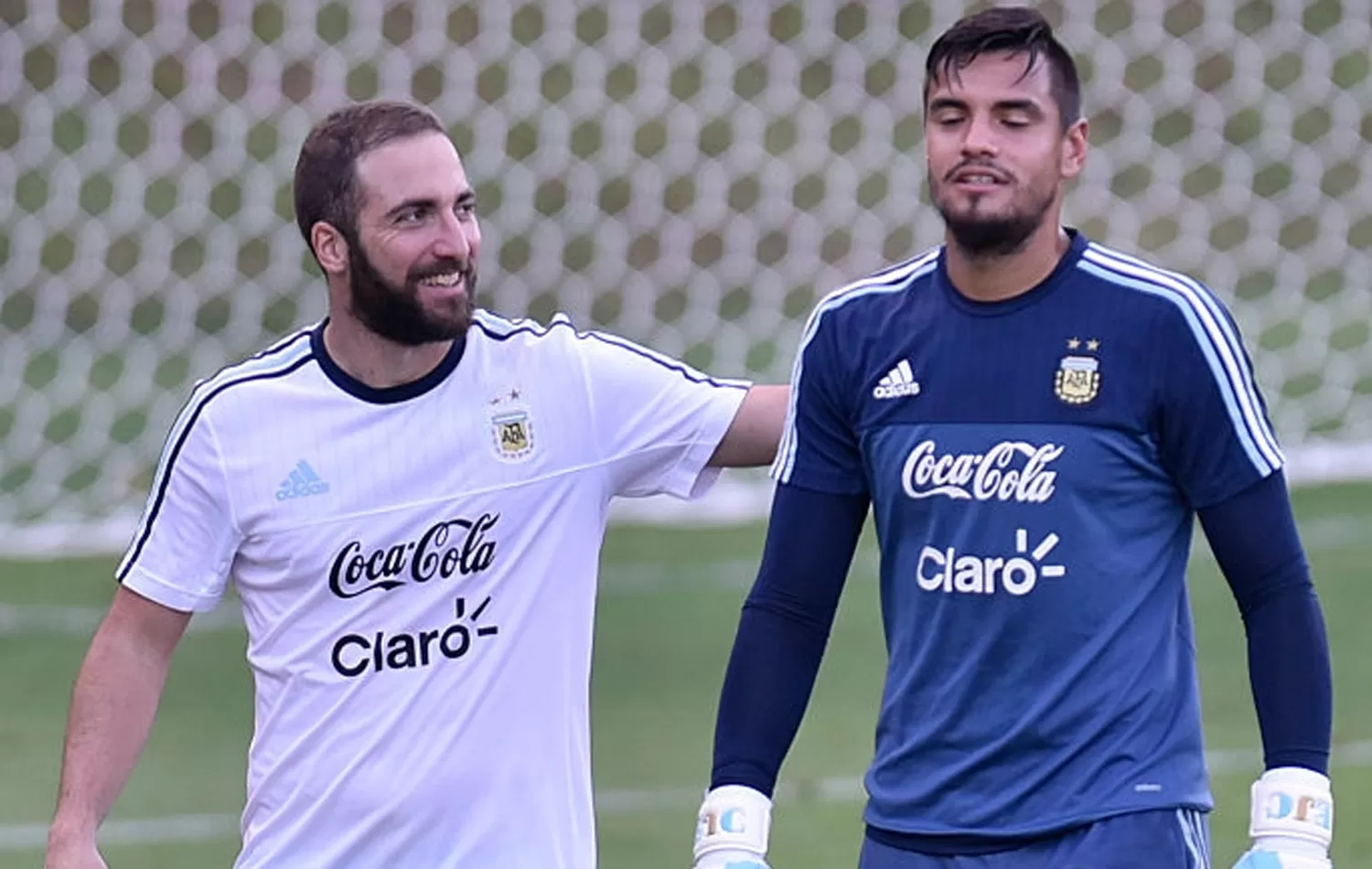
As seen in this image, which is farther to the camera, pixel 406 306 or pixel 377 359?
pixel 377 359

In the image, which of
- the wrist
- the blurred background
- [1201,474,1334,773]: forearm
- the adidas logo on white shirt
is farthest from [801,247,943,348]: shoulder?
the blurred background

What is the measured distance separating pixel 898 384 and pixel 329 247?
4.02ft

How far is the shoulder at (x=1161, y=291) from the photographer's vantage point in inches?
178

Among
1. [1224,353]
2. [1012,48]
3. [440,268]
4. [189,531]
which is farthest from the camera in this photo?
[189,531]

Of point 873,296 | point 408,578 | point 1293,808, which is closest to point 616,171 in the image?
point 408,578

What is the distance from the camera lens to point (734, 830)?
466 centimetres

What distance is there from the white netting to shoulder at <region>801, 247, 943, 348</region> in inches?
282

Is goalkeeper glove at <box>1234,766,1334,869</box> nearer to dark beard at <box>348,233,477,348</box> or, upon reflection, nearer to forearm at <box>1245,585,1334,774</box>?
forearm at <box>1245,585,1334,774</box>

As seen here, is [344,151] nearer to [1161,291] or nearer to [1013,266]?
[1013,266]

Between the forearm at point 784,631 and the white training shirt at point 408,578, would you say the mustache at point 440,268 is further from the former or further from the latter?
the forearm at point 784,631

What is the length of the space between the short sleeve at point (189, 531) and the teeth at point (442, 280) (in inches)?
19.4

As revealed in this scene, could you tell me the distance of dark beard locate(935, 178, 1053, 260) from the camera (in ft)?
15.0

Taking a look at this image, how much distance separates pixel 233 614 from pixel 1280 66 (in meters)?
5.07

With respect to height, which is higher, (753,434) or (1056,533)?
(753,434)
